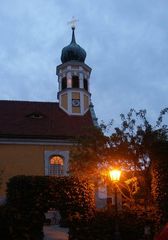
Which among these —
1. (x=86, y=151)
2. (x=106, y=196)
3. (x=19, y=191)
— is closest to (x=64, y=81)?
(x=106, y=196)

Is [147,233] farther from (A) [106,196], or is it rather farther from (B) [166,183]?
(A) [106,196]

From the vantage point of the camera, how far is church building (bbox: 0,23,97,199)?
40.7 meters

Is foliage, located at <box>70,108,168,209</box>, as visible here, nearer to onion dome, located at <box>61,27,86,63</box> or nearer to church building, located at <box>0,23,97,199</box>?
church building, located at <box>0,23,97,199</box>

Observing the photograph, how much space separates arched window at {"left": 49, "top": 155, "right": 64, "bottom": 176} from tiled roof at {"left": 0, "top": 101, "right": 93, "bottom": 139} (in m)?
1.81

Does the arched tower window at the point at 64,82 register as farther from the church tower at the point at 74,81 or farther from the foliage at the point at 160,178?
the foliage at the point at 160,178

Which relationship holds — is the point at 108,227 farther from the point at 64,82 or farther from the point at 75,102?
the point at 64,82

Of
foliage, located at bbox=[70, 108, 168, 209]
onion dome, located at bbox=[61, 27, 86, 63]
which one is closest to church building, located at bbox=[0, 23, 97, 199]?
onion dome, located at bbox=[61, 27, 86, 63]

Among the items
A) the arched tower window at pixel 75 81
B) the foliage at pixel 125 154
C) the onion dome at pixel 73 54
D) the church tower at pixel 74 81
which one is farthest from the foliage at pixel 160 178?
the onion dome at pixel 73 54

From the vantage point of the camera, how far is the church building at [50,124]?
1601 inches

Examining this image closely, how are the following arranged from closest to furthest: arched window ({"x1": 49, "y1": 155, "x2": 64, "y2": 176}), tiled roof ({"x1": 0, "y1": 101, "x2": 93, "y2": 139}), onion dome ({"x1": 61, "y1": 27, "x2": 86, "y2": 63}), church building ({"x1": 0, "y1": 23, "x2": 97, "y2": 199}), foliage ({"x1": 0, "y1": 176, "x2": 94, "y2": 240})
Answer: foliage ({"x1": 0, "y1": 176, "x2": 94, "y2": 240}), church building ({"x1": 0, "y1": 23, "x2": 97, "y2": 199}), tiled roof ({"x1": 0, "y1": 101, "x2": 93, "y2": 139}), arched window ({"x1": 49, "y1": 155, "x2": 64, "y2": 176}), onion dome ({"x1": 61, "y1": 27, "x2": 86, "y2": 63})

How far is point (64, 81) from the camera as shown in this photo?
49188 mm

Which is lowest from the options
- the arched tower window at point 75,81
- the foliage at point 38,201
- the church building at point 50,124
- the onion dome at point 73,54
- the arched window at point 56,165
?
the foliage at point 38,201

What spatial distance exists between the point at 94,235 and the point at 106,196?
A: 1577cm

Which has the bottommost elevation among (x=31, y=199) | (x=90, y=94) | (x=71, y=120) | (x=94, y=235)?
(x=94, y=235)
